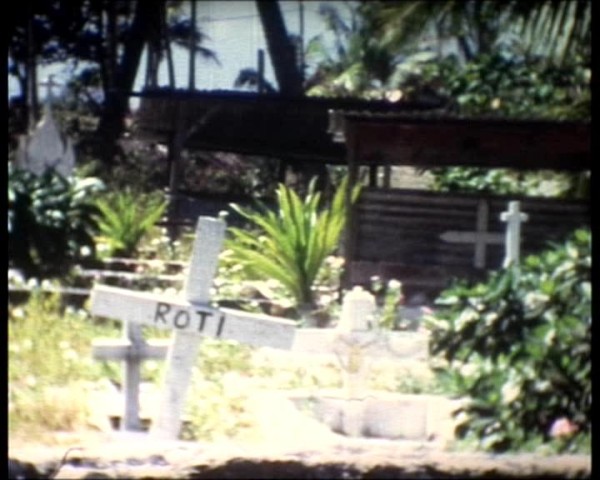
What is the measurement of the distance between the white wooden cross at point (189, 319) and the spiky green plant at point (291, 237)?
0.27 feet

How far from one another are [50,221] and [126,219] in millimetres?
227

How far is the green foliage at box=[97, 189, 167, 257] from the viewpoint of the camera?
397 cm

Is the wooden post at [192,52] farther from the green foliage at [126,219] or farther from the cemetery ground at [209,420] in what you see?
the cemetery ground at [209,420]

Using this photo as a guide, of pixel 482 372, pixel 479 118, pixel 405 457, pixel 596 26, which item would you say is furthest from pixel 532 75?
pixel 596 26

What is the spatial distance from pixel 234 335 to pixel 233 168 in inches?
18.6

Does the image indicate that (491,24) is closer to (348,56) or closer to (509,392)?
(348,56)

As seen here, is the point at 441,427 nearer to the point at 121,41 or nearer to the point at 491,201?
the point at 491,201

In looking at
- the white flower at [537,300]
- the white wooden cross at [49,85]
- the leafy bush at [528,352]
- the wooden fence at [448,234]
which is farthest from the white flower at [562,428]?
the white wooden cross at [49,85]

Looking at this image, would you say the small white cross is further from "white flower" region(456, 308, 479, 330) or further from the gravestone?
"white flower" region(456, 308, 479, 330)

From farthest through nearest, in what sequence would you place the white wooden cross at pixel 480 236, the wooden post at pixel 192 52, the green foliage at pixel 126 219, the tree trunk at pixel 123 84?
the white wooden cross at pixel 480 236
the green foliage at pixel 126 219
the tree trunk at pixel 123 84
the wooden post at pixel 192 52

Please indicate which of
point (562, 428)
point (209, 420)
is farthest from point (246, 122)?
point (562, 428)

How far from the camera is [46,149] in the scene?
395cm

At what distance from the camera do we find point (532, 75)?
4.25m

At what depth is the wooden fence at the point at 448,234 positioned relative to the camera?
4.06 metres
